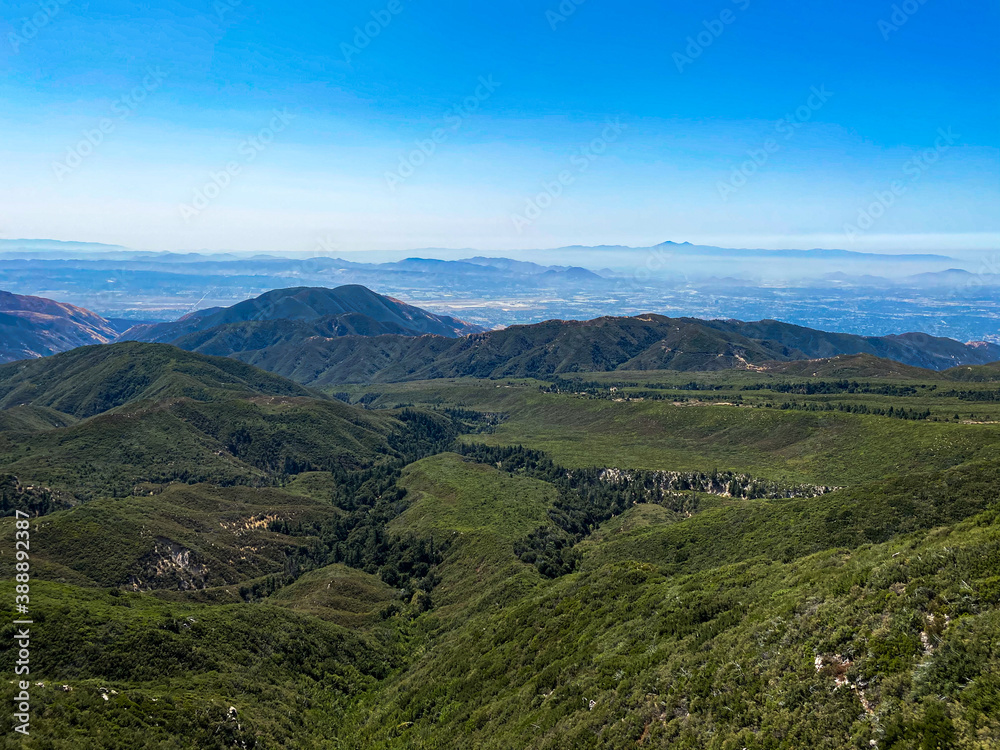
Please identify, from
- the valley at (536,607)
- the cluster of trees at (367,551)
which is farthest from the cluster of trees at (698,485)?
the cluster of trees at (367,551)

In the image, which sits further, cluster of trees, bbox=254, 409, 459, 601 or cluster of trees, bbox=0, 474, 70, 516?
cluster of trees, bbox=0, 474, 70, 516

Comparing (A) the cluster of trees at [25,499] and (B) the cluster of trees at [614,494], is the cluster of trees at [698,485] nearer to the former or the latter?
(B) the cluster of trees at [614,494]

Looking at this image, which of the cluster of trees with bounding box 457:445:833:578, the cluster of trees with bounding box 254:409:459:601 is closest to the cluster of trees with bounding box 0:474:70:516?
the cluster of trees with bounding box 254:409:459:601

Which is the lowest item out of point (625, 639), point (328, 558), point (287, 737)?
point (328, 558)

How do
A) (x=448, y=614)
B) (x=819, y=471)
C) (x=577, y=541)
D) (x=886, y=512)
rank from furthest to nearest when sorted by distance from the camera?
(x=819, y=471)
(x=577, y=541)
(x=448, y=614)
(x=886, y=512)

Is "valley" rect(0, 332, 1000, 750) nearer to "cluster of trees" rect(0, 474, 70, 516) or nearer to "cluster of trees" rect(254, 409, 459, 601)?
"cluster of trees" rect(254, 409, 459, 601)

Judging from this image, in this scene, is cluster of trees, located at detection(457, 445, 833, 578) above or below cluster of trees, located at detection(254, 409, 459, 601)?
above

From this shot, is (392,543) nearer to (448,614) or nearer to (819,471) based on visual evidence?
(448,614)

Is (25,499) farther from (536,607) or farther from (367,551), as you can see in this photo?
(536,607)

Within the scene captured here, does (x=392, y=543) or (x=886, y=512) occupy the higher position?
(x=886, y=512)

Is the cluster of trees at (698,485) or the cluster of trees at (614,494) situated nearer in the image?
the cluster of trees at (614,494)

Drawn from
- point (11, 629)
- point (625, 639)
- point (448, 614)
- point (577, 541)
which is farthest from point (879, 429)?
point (11, 629)
